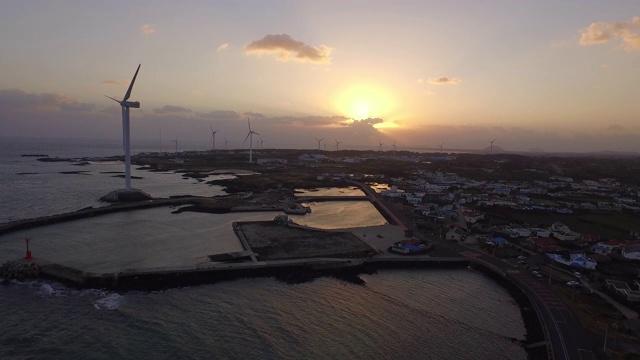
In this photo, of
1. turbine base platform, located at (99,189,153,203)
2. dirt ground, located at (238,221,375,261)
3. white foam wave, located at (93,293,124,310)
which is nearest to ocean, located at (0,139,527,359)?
white foam wave, located at (93,293,124,310)

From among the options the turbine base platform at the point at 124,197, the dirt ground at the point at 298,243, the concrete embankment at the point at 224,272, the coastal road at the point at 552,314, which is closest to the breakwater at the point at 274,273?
the concrete embankment at the point at 224,272

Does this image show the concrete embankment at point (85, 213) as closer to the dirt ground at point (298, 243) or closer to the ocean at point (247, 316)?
the ocean at point (247, 316)

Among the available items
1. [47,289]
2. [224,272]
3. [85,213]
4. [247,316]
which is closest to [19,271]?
[47,289]

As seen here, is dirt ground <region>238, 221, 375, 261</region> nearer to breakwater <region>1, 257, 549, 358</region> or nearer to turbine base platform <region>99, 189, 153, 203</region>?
breakwater <region>1, 257, 549, 358</region>

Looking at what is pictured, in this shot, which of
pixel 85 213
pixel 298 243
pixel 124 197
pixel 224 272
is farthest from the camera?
pixel 124 197

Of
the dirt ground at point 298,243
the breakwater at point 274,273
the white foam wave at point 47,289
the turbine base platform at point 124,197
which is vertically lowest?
the white foam wave at point 47,289

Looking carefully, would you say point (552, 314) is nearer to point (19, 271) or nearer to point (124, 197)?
point (19, 271)

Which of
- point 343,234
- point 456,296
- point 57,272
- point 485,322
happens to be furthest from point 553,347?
point 57,272
